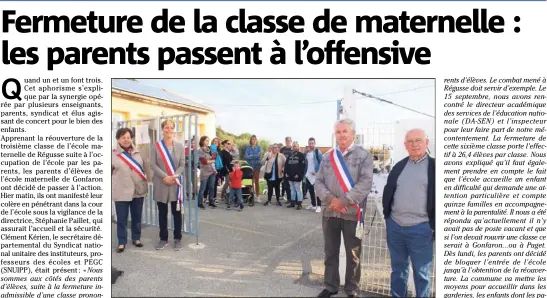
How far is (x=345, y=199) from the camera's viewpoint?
235cm

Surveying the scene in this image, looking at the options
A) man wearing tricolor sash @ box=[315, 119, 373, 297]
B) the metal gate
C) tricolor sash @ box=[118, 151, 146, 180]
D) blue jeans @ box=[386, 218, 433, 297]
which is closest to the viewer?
blue jeans @ box=[386, 218, 433, 297]

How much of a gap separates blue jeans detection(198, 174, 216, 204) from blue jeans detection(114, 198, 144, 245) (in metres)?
2.23

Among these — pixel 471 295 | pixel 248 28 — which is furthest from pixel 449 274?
pixel 248 28

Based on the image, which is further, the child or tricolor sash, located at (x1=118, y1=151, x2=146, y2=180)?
the child

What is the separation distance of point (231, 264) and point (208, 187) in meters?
2.99

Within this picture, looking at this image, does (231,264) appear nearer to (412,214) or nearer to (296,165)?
(412,214)

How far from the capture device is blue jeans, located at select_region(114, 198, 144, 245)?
3352 millimetres

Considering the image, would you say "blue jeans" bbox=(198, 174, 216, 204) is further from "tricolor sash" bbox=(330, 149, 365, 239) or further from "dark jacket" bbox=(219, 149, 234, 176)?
"tricolor sash" bbox=(330, 149, 365, 239)

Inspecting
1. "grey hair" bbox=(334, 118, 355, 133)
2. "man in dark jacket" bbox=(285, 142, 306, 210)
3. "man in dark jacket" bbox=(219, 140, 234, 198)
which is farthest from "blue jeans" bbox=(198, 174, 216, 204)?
"grey hair" bbox=(334, 118, 355, 133)

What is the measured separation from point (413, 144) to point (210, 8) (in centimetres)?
180

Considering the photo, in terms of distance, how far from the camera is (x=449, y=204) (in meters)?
2.38

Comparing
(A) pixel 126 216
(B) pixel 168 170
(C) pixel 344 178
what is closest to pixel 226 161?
(B) pixel 168 170

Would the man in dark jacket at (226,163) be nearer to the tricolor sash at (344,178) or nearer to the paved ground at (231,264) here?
the paved ground at (231,264)

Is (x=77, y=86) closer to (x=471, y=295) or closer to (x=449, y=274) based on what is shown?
(x=449, y=274)
